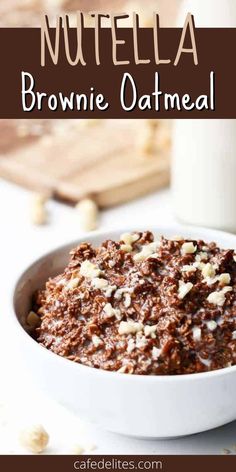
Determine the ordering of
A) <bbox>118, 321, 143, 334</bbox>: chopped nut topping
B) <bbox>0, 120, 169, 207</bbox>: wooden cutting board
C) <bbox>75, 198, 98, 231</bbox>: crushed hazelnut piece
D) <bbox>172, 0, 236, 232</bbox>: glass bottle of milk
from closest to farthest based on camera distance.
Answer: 1. <bbox>118, 321, 143, 334</bbox>: chopped nut topping
2. <bbox>172, 0, 236, 232</bbox>: glass bottle of milk
3. <bbox>75, 198, 98, 231</bbox>: crushed hazelnut piece
4. <bbox>0, 120, 169, 207</bbox>: wooden cutting board

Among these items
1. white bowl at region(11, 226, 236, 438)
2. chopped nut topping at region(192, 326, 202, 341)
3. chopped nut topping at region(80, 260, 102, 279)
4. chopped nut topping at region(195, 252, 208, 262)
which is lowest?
→ white bowl at region(11, 226, 236, 438)

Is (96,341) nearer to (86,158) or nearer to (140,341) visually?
(140,341)

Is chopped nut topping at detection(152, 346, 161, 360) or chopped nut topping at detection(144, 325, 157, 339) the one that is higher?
chopped nut topping at detection(144, 325, 157, 339)

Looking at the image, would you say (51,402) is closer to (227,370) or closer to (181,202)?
(227,370)

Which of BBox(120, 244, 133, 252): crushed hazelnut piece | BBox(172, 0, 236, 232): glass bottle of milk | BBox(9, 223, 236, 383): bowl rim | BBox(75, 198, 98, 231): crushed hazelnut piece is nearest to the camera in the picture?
BBox(9, 223, 236, 383): bowl rim

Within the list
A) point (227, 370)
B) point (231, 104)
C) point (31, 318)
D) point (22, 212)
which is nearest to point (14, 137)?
point (22, 212)

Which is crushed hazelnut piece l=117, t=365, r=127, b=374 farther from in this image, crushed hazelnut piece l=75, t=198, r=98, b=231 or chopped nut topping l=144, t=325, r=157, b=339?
crushed hazelnut piece l=75, t=198, r=98, b=231
